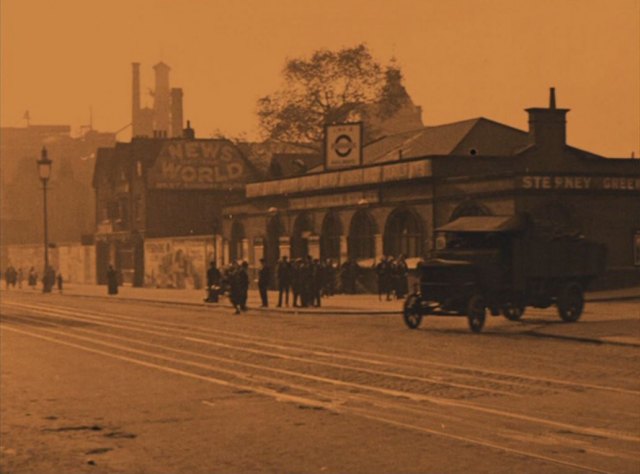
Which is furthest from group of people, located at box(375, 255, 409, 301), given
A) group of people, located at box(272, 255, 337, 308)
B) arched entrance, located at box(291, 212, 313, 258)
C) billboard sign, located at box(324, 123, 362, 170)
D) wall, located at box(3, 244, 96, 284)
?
wall, located at box(3, 244, 96, 284)

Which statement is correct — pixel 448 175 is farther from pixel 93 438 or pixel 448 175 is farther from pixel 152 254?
pixel 93 438

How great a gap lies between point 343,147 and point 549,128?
498 inches

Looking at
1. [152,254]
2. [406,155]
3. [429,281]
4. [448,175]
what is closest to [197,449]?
[429,281]

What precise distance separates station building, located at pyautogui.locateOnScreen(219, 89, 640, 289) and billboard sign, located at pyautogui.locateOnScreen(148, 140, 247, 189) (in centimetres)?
1663

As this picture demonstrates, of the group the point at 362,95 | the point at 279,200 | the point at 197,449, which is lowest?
the point at 197,449

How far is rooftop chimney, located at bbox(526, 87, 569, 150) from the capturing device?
47719mm

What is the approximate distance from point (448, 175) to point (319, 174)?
9.75m

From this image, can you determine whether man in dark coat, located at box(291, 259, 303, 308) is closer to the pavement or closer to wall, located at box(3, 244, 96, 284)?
the pavement

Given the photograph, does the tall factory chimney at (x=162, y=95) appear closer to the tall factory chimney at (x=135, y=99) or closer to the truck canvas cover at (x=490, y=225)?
the tall factory chimney at (x=135, y=99)

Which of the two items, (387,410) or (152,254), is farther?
(152,254)

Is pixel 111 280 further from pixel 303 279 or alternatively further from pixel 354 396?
pixel 354 396

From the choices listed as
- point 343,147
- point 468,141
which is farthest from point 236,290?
point 343,147

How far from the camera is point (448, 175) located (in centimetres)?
4762

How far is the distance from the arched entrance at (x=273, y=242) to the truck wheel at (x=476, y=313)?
32.9 m
